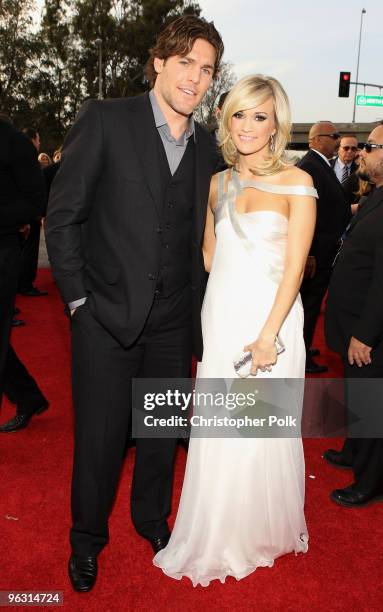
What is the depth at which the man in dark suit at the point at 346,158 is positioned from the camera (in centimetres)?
816

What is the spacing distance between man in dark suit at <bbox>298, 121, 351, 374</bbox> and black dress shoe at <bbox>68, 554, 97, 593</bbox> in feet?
9.76

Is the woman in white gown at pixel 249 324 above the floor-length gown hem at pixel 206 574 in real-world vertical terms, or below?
above

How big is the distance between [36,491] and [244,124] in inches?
86.5

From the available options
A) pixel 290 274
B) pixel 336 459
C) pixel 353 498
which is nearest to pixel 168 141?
pixel 290 274

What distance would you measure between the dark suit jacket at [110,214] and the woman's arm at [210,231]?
0.40 metres

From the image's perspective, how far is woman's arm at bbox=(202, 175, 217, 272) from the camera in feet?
8.49

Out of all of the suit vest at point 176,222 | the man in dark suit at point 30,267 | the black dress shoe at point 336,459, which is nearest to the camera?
the suit vest at point 176,222

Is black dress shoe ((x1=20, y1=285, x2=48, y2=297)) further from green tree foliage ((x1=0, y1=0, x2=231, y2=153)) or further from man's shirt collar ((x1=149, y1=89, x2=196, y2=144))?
green tree foliage ((x1=0, y1=0, x2=231, y2=153))

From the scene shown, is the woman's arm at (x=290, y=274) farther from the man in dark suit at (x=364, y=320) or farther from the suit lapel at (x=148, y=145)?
the man in dark suit at (x=364, y=320)

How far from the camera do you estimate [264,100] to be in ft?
7.63

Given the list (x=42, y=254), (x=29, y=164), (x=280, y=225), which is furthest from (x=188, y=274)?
(x=42, y=254)

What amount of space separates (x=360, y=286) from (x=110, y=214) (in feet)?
5.01

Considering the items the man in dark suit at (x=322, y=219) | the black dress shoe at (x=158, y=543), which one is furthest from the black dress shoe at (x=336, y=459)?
the man in dark suit at (x=322, y=219)

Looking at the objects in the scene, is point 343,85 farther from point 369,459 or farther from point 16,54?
point 369,459
